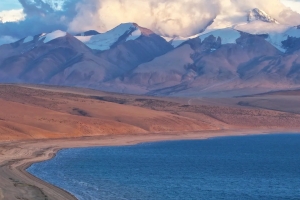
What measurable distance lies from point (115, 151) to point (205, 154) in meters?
9.98

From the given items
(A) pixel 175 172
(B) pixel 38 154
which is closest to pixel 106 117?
(B) pixel 38 154

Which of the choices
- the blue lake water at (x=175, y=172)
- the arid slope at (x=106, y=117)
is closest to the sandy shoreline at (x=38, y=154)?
the blue lake water at (x=175, y=172)

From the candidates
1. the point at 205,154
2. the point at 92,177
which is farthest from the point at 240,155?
the point at 92,177

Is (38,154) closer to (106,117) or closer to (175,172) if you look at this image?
(175,172)

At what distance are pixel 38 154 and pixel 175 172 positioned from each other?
60.6 feet

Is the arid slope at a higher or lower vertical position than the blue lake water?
higher

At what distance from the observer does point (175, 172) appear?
235 feet

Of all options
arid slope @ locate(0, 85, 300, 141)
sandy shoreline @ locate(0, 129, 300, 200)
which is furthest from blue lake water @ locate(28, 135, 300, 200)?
arid slope @ locate(0, 85, 300, 141)

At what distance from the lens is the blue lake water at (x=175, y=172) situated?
5728 cm

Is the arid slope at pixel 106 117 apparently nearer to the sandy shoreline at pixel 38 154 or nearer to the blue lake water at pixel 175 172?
the sandy shoreline at pixel 38 154

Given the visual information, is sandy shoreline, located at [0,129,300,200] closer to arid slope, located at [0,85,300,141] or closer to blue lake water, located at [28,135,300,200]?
blue lake water, located at [28,135,300,200]

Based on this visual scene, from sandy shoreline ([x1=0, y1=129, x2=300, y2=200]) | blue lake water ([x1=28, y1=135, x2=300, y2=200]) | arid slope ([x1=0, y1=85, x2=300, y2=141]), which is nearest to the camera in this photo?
sandy shoreline ([x1=0, y1=129, x2=300, y2=200])

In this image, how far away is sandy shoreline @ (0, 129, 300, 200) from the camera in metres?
54.0

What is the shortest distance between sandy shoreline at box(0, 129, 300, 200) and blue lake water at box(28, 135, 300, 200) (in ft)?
4.94
